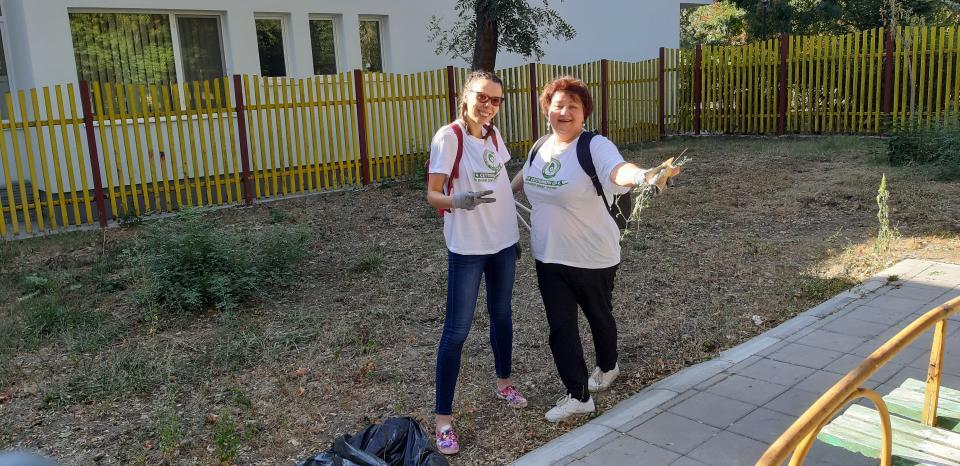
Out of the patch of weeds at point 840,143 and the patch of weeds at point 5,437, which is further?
the patch of weeds at point 840,143

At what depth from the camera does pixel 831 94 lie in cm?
1523

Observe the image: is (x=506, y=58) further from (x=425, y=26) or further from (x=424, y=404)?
(x=424, y=404)

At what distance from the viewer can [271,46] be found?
12.2 metres

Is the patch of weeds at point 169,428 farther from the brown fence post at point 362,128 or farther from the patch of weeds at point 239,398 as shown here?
the brown fence post at point 362,128

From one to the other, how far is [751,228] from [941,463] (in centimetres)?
565

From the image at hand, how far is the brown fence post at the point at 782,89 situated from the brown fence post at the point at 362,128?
9528 millimetres

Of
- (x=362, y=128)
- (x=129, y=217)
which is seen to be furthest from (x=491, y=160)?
(x=362, y=128)

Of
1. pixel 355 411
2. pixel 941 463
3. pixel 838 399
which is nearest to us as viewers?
→ pixel 838 399

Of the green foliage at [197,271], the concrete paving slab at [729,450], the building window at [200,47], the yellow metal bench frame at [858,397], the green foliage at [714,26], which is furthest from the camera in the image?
the green foliage at [714,26]

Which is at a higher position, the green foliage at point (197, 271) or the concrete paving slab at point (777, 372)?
the green foliage at point (197, 271)

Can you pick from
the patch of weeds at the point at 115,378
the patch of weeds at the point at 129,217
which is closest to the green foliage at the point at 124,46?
the patch of weeds at the point at 129,217

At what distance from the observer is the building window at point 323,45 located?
12.7 metres

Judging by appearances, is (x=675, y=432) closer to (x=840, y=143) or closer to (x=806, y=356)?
(x=806, y=356)

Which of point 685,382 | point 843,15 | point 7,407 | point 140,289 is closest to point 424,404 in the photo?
point 685,382
